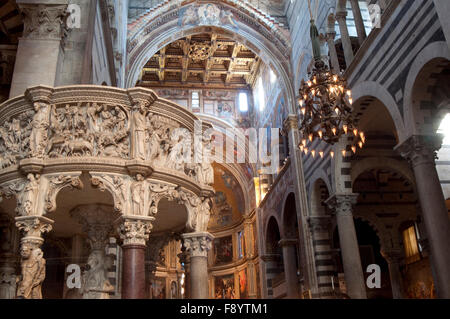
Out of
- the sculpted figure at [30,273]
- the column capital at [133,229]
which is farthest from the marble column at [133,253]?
the sculpted figure at [30,273]

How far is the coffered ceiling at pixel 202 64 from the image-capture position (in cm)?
2356

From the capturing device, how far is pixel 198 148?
7.12 meters

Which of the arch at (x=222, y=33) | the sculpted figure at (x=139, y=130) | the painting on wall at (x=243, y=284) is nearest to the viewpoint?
the sculpted figure at (x=139, y=130)

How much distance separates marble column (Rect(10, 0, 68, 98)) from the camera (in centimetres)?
841

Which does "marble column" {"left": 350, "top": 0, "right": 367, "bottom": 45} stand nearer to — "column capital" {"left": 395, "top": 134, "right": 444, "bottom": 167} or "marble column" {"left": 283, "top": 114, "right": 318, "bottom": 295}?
"column capital" {"left": 395, "top": 134, "right": 444, "bottom": 167}

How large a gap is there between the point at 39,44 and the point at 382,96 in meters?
7.51

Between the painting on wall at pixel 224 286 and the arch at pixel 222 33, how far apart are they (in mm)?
14603

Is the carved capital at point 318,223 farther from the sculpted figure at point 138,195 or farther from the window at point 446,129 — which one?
the sculpted figure at point 138,195

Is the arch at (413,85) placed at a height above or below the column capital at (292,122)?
below

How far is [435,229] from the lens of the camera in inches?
323

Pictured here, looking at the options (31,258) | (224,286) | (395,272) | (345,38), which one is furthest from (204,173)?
(224,286)

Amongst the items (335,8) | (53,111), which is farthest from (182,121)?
(335,8)

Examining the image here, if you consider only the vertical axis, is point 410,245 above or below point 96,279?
above

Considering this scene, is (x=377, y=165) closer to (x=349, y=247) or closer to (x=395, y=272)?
(x=349, y=247)
